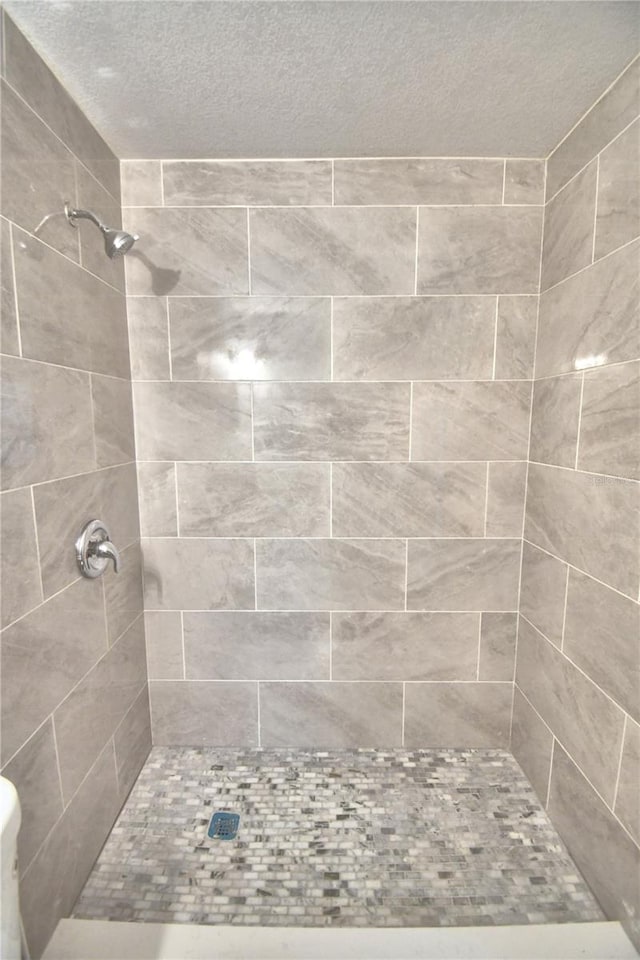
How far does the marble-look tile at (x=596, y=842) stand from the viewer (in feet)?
3.07

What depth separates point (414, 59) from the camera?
93 cm

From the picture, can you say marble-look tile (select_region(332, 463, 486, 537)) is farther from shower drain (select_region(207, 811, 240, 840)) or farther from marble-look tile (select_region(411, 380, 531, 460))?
shower drain (select_region(207, 811, 240, 840))

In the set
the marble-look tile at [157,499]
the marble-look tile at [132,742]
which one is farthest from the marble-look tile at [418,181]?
the marble-look tile at [132,742]

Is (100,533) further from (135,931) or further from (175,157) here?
(175,157)

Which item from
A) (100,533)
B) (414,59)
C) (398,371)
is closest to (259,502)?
(100,533)

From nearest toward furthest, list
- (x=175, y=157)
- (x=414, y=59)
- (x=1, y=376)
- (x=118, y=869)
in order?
(x=1, y=376)
(x=414, y=59)
(x=118, y=869)
(x=175, y=157)

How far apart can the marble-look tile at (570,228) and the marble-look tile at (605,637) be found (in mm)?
925

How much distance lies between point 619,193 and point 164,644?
6.50 ft

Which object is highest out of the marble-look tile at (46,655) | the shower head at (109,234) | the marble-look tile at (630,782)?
the shower head at (109,234)

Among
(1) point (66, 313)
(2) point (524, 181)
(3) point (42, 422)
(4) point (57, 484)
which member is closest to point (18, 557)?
(4) point (57, 484)

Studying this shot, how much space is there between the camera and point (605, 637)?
3.34ft

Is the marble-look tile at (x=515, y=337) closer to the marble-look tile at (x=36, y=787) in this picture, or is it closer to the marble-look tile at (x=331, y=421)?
the marble-look tile at (x=331, y=421)

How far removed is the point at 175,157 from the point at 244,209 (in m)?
0.27

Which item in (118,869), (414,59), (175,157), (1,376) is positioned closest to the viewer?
(1,376)
